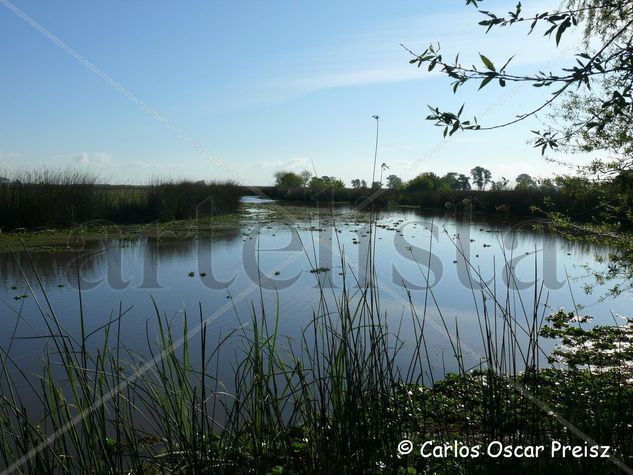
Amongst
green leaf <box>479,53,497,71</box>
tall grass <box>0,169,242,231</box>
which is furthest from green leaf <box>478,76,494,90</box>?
tall grass <box>0,169,242,231</box>

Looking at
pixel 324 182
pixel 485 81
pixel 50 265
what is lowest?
pixel 50 265

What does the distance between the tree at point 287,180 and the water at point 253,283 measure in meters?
24.1

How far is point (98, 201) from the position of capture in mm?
19266

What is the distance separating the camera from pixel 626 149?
15.7 ft

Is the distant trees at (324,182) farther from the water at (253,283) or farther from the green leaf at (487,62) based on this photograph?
the green leaf at (487,62)

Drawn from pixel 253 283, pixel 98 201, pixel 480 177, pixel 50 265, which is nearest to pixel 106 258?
pixel 50 265

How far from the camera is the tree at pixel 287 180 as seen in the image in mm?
40688

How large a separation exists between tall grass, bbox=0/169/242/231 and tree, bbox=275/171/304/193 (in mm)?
14199

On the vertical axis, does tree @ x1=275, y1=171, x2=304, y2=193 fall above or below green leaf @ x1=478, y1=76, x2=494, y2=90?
above

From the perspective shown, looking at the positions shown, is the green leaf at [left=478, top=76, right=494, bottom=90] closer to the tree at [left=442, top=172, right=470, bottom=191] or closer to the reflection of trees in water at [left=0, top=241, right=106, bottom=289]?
the reflection of trees in water at [left=0, top=241, right=106, bottom=289]

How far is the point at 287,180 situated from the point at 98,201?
23363mm

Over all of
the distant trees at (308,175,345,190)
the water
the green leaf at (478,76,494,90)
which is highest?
the green leaf at (478,76,494,90)

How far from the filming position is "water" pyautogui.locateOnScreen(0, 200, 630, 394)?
6.06 meters

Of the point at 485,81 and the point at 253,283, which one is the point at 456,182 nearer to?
the point at 253,283
